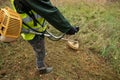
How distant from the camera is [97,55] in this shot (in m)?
4.05

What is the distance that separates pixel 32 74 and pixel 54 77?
0.32 meters

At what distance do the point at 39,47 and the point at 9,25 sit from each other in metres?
0.79

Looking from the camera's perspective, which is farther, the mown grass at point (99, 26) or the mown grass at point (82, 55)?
the mown grass at point (99, 26)

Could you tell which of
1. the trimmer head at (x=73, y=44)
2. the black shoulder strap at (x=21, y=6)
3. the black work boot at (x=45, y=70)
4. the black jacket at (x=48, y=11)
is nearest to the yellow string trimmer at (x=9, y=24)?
the black shoulder strap at (x=21, y=6)

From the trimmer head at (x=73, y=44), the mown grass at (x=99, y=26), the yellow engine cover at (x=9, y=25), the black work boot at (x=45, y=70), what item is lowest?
the black work boot at (x=45, y=70)

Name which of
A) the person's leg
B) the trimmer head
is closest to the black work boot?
the person's leg

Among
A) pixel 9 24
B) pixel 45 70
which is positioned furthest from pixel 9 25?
pixel 45 70

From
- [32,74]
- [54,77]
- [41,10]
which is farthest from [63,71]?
[41,10]

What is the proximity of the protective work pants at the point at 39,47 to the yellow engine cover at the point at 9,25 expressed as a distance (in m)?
0.54

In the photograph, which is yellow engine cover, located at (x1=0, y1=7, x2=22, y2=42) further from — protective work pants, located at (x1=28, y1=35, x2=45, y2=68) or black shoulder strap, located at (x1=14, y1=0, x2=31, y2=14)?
protective work pants, located at (x1=28, y1=35, x2=45, y2=68)

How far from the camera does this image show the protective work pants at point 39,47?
10.4ft

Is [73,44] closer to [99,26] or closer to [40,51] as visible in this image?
[99,26]

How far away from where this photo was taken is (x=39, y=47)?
10.7 feet

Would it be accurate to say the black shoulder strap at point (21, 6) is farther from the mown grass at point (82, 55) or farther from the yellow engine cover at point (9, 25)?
the mown grass at point (82, 55)
